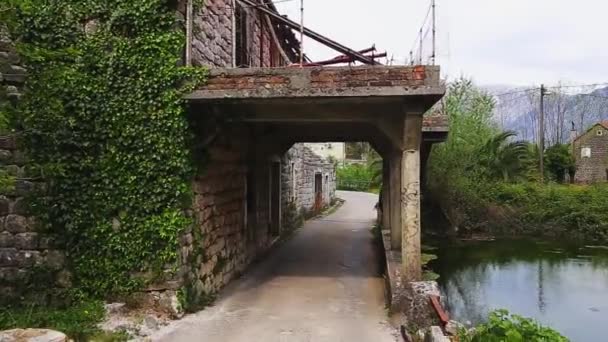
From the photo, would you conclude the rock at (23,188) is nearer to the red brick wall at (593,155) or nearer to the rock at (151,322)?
the rock at (151,322)

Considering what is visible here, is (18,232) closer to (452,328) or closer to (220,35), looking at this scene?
(220,35)

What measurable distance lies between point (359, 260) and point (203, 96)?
249 inches

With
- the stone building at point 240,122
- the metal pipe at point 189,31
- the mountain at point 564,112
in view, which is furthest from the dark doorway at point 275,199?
the mountain at point 564,112

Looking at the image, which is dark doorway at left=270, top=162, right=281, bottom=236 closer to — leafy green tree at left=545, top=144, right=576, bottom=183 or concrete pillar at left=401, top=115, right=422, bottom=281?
concrete pillar at left=401, top=115, right=422, bottom=281

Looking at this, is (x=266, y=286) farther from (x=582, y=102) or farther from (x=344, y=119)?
(x=582, y=102)

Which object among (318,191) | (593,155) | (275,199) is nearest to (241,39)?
(275,199)

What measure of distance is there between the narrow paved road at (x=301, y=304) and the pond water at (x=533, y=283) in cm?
201

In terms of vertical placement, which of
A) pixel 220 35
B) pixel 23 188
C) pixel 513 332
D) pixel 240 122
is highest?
pixel 220 35

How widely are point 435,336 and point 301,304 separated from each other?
2.87m

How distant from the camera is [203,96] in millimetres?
6184

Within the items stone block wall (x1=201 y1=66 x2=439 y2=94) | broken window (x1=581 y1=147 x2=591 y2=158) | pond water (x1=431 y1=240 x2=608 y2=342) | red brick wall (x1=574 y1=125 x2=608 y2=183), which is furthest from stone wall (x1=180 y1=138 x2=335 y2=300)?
broken window (x1=581 y1=147 x2=591 y2=158)

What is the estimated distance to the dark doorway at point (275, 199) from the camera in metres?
14.2

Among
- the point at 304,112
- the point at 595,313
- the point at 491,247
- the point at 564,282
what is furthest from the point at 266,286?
the point at 491,247

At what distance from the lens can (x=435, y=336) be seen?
4859 millimetres
